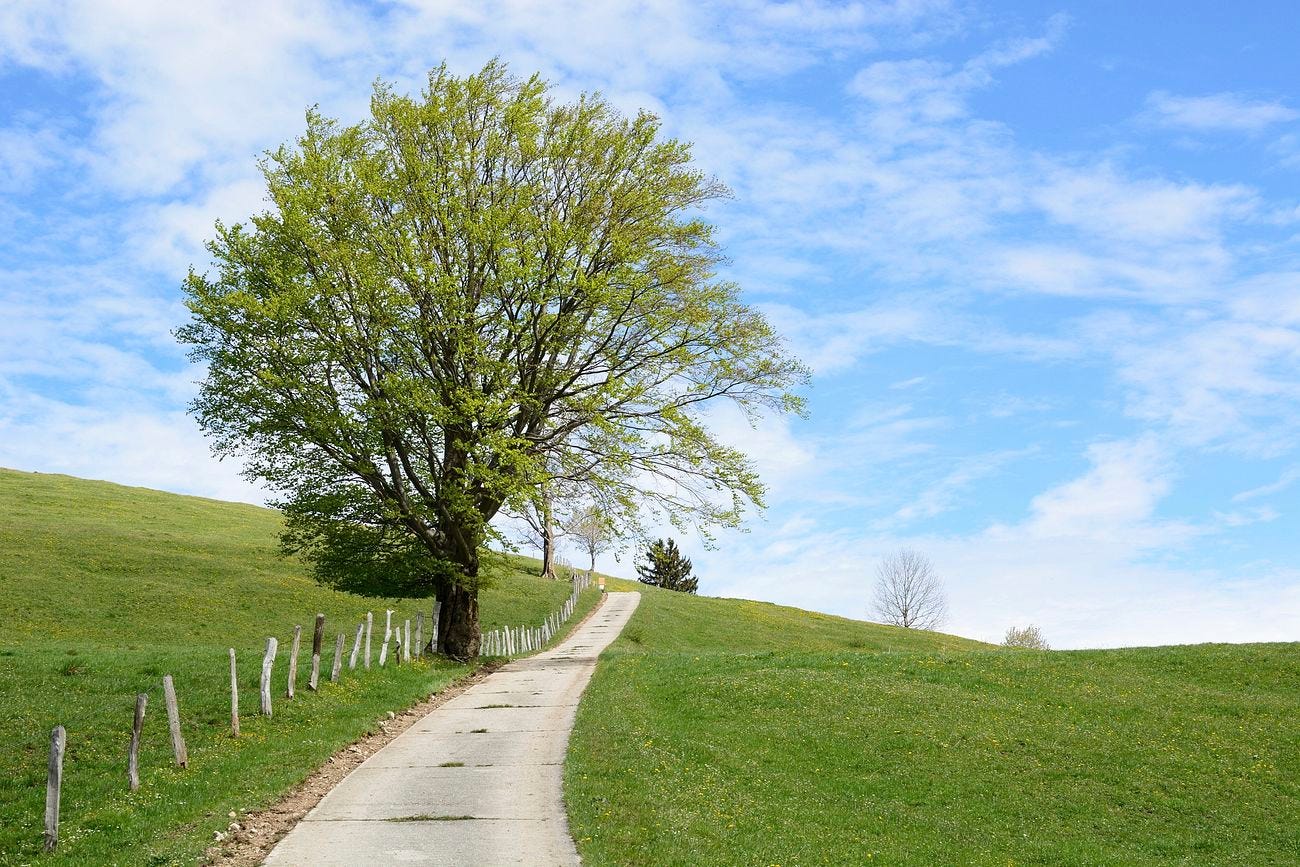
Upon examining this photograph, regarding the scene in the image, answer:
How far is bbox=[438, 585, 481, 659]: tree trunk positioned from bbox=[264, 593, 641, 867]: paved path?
9.66 metres

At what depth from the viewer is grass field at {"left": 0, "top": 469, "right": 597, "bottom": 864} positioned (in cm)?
1645

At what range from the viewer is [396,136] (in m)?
38.3

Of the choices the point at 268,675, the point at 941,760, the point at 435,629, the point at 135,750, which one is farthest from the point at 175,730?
the point at 435,629

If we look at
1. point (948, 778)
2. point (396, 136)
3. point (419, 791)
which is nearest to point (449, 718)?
point (419, 791)

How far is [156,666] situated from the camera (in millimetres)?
30781

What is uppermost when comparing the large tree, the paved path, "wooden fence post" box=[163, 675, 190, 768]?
the large tree

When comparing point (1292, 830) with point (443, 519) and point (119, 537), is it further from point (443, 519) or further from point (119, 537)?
point (119, 537)

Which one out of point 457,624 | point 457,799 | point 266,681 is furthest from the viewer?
point 457,624

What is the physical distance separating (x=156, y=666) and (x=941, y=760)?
79.0ft

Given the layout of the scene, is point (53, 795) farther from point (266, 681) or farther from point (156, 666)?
point (156, 666)

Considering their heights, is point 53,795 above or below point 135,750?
below

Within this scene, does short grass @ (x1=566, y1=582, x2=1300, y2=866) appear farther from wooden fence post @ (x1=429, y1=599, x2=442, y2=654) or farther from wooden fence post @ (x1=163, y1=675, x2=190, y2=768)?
wooden fence post @ (x1=163, y1=675, x2=190, y2=768)

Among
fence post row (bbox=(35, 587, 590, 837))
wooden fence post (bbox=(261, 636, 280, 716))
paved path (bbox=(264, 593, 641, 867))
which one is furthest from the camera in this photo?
wooden fence post (bbox=(261, 636, 280, 716))

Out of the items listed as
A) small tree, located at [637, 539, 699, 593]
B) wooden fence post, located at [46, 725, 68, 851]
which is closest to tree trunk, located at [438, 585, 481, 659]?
wooden fence post, located at [46, 725, 68, 851]
